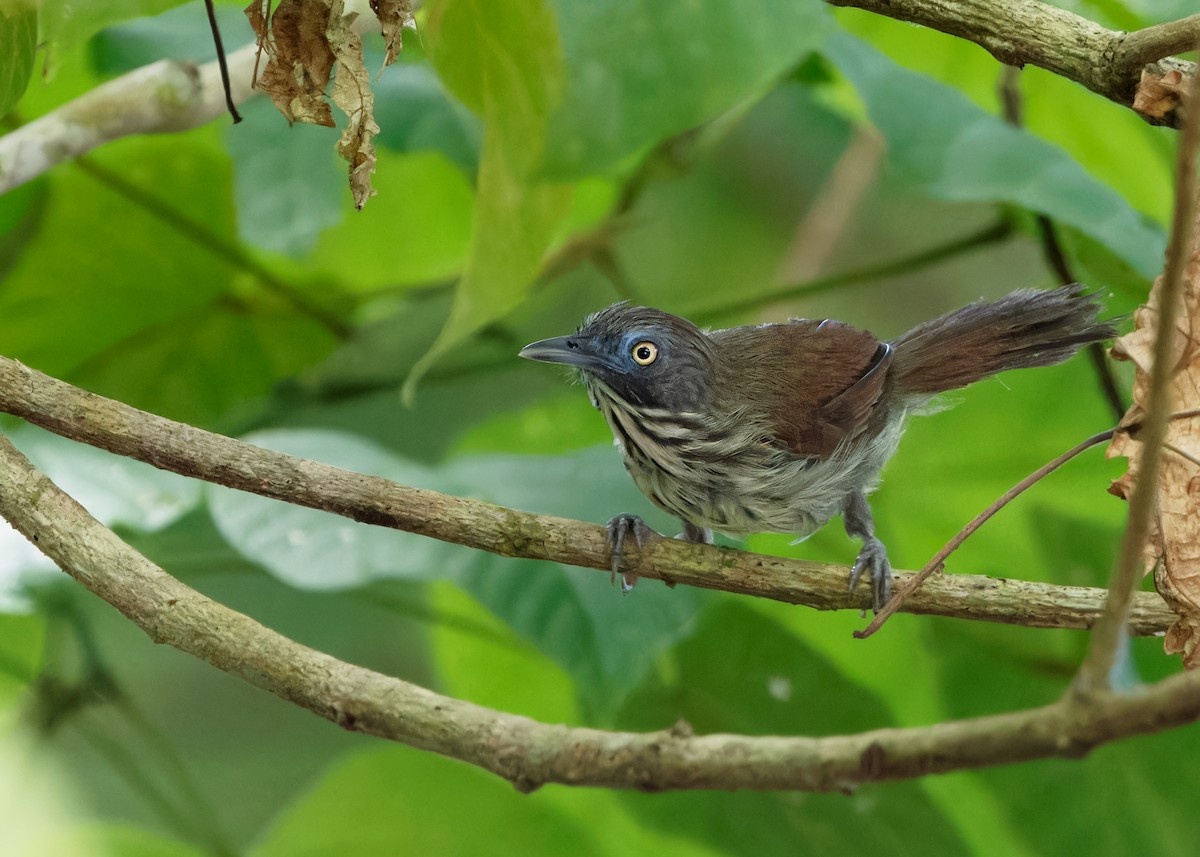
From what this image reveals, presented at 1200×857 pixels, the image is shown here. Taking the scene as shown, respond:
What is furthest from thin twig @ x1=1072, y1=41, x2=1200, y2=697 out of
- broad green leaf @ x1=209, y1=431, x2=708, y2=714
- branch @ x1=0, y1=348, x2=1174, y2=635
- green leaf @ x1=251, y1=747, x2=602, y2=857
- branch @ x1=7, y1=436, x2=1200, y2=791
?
green leaf @ x1=251, y1=747, x2=602, y2=857

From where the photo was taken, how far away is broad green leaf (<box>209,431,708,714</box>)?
1.90m

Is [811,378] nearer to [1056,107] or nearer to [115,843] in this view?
[1056,107]

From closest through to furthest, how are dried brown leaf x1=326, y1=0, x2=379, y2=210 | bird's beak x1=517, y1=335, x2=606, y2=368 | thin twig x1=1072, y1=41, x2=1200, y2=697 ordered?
thin twig x1=1072, y1=41, x2=1200, y2=697, dried brown leaf x1=326, y1=0, x2=379, y2=210, bird's beak x1=517, y1=335, x2=606, y2=368

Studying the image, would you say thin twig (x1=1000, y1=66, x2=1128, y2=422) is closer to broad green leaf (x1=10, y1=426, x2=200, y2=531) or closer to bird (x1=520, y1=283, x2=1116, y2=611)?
A: bird (x1=520, y1=283, x2=1116, y2=611)

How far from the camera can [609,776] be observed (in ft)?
3.72

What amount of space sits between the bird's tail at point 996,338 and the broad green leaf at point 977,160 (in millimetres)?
135

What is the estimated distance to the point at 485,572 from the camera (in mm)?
2006

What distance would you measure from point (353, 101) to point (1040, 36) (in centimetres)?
83

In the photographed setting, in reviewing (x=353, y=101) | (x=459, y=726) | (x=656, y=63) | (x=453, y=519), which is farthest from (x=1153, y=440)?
(x=656, y=63)

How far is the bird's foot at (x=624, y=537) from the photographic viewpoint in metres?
1.53

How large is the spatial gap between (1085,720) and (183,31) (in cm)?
233

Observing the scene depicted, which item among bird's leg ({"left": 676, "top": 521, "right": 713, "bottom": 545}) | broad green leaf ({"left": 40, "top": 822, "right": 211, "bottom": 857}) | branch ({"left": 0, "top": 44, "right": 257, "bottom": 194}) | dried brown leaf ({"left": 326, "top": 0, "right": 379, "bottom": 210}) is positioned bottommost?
broad green leaf ({"left": 40, "top": 822, "right": 211, "bottom": 857})

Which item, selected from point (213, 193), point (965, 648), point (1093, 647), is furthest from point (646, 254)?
point (1093, 647)

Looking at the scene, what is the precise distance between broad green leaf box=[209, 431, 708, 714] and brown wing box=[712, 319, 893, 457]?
412mm
